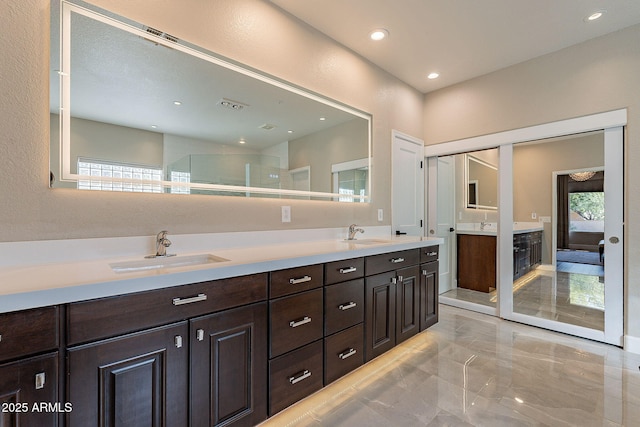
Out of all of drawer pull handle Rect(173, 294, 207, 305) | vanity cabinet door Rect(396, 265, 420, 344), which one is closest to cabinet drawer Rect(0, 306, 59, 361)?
drawer pull handle Rect(173, 294, 207, 305)

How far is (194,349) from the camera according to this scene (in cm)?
118

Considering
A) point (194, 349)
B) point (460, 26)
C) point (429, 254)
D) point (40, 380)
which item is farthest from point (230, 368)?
point (460, 26)

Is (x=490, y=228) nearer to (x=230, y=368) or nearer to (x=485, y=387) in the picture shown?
(x=485, y=387)

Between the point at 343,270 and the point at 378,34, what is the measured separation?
2110 millimetres

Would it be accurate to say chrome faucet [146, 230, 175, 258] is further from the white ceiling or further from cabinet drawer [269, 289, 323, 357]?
the white ceiling

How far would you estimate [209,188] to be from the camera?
5.97 ft

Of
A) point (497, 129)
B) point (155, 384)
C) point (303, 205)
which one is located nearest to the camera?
point (155, 384)

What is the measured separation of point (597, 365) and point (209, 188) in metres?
3.17

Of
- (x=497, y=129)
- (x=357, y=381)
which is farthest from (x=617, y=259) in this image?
(x=357, y=381)

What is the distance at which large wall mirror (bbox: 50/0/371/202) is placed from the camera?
54.9 inches

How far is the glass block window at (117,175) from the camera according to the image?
56.0 inches

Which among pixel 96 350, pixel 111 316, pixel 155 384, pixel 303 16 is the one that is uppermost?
pixel 303 16

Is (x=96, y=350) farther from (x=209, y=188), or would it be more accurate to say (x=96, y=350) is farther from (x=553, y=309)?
(x=553, y=309)

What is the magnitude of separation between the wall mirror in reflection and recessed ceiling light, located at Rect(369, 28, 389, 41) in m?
1.82
